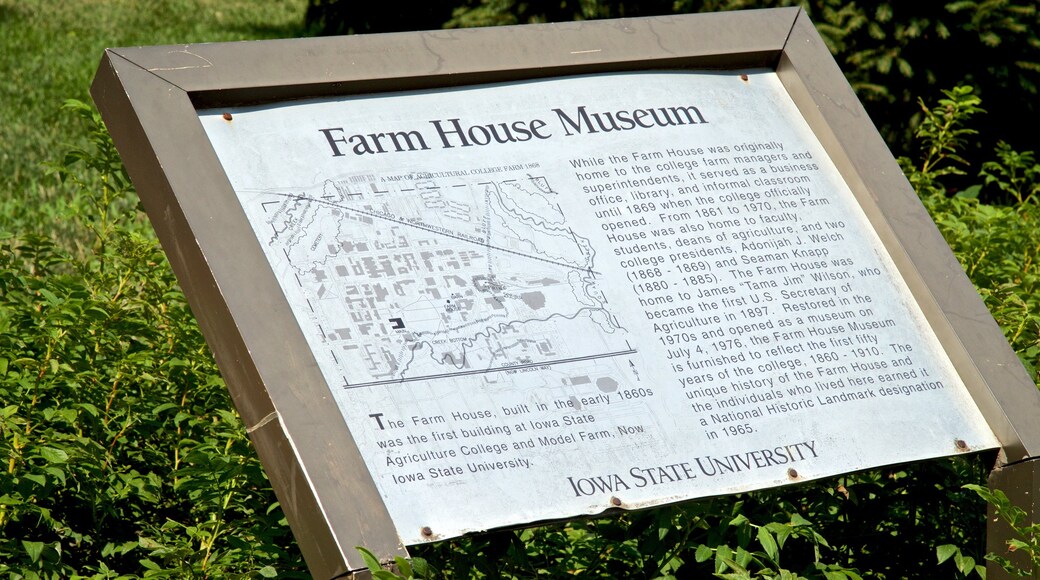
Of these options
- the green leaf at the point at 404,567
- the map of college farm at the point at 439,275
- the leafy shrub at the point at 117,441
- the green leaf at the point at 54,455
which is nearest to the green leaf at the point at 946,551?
the map of college farm at the point at 439,275

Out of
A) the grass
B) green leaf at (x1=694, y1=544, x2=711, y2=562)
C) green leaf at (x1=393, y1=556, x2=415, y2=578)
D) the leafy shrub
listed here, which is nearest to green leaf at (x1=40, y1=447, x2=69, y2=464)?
the leafy shrub

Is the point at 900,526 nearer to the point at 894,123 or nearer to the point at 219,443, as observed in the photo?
the point at 219,443

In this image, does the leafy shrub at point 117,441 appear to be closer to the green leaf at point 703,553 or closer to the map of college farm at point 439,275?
the map of college farm at point 439,275

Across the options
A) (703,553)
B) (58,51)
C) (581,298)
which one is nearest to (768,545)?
(703,553)

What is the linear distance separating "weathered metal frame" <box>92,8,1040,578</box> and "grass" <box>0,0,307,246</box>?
1.78 metres

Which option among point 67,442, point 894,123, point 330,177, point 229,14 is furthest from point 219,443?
point 229,14

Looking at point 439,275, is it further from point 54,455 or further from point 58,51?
point 58,51

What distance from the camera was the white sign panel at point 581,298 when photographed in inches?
85.0

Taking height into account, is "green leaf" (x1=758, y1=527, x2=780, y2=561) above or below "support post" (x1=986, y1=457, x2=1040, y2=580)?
above

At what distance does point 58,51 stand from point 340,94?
8688 millimetres

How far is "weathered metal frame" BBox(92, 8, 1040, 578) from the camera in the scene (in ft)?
6.61

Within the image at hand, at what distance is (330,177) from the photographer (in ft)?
7.71

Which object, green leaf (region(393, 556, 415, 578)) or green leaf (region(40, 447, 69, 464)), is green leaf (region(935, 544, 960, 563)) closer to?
green leaf (region(393, 556, 415, 578))

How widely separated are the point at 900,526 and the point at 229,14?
40.4ft
